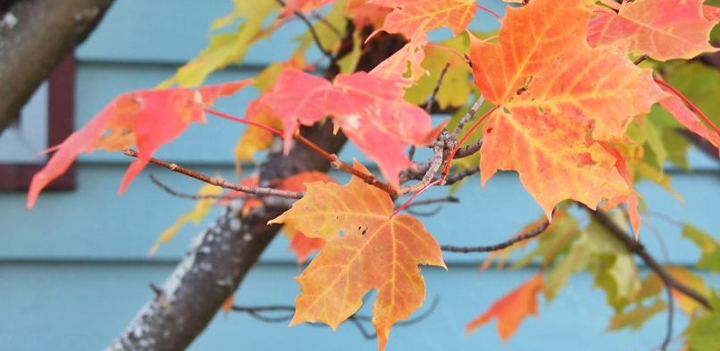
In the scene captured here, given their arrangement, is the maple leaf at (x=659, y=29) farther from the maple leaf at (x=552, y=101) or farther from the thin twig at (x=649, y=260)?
the thin twig at (x=649, y=260)

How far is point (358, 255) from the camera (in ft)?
1.80

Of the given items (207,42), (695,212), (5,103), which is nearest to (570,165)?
(5,103)

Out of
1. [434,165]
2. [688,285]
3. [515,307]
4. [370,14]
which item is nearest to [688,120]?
[434,165]

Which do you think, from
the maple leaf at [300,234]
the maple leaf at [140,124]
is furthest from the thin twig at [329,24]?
the maple leaf at [140,124]

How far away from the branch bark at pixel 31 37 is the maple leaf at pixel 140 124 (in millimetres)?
503

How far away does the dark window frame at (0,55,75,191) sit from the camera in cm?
163

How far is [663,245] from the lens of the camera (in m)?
1.74

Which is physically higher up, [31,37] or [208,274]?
[31,37]

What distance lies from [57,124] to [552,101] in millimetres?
1373

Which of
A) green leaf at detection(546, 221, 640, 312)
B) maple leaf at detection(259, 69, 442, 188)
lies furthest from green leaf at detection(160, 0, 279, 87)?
green leaf at detection(546, 221, 640, 312)

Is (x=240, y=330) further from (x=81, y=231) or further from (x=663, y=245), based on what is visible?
(x=663, y=245)

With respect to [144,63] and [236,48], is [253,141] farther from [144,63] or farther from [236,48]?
[144,63]

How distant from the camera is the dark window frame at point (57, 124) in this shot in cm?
163

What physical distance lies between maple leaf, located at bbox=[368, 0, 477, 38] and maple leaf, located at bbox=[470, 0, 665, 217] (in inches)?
2.4
